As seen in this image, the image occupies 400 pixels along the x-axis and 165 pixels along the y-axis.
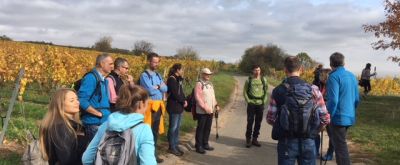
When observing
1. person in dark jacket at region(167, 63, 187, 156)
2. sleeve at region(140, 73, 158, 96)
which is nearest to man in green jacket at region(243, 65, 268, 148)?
person in dark jacket at region(167, 63, 187, 156)

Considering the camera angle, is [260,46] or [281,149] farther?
[260,46]

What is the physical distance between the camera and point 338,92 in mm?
7180

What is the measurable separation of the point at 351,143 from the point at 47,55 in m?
8.73

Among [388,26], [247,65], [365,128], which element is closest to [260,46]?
[247,65]

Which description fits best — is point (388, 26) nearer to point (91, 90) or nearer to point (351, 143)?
point (351, 143)

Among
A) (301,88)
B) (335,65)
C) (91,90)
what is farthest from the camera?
(335,65)

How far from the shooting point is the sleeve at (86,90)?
5.90 metres

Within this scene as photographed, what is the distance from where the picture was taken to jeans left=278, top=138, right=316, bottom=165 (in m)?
5.62

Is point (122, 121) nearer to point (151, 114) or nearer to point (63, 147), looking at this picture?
point (63, 147)

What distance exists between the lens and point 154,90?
26.9ft

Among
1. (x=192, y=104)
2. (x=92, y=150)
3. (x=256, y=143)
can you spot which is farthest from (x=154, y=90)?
(x=92, y=150)

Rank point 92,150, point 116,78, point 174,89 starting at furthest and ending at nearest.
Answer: point 174,89
point 116,78
point 92,150

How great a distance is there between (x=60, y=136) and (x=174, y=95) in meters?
5.08

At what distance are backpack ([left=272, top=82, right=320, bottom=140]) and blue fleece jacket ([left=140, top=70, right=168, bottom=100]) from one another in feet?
10.0
